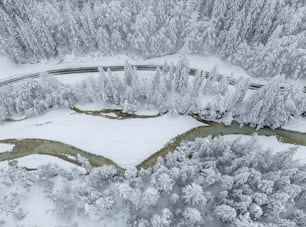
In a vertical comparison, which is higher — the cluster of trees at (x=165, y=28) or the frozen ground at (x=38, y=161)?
the cluster of trees at (x=165, y=28)

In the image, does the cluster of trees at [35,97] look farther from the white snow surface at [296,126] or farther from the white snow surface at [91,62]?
the white snow surface at [296,126]

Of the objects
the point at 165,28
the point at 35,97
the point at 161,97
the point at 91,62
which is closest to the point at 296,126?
the point at 161,97

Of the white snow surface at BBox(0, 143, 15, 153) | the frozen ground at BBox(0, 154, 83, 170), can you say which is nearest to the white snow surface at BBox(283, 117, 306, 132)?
the frozen ground at BBox(0, 154, 83, 170)

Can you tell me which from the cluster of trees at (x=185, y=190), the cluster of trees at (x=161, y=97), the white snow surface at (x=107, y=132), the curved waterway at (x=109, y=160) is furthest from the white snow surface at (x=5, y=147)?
the cluster of trees at (x=185, y=190)

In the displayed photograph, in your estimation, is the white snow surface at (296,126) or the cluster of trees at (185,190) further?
the white snow surface at (296,126)

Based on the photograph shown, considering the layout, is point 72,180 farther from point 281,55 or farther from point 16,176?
point 281,55

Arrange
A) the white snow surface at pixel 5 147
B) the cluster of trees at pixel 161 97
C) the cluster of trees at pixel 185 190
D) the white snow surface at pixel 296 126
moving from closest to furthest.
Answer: the cluster of trees at pixel 185 190 → the cluster of trees at pixel 161 97 → the white snow surface at pixel 5 147 → the white snow surface at pixel 296 126

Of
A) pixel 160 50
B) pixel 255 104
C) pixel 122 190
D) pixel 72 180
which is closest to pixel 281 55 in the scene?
pixel 255 104
